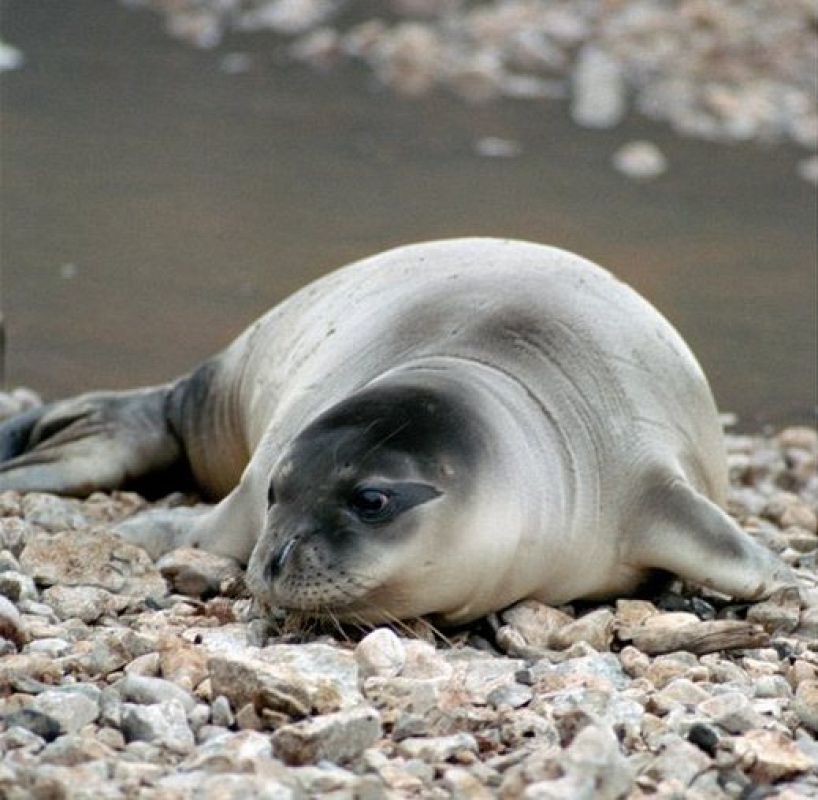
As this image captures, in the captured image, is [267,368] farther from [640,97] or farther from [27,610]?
[640,97]

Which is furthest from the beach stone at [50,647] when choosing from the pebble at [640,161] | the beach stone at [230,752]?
the pebble at [640,161]

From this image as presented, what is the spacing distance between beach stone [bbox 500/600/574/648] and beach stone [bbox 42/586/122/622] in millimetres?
850

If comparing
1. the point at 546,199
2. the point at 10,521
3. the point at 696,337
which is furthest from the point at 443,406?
the point at 546,199

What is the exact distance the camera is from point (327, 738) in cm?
347

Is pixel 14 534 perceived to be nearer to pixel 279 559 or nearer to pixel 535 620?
pixel 279 559

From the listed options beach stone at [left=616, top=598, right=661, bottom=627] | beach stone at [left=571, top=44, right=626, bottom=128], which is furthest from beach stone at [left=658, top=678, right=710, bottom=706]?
beach stone at [left=571, top=44, right=626, bottom=128]

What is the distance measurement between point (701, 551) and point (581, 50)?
446 inches

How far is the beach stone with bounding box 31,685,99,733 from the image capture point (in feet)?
11.9

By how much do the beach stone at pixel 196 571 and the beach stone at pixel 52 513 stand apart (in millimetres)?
587

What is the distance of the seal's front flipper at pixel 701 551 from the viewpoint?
4891 millimetres

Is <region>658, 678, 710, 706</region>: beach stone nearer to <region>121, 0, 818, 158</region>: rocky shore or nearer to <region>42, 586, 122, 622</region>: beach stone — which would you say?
<region>42, 586, 122, 622</region>: beach stone

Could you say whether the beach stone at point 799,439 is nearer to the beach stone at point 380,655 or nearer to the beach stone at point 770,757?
the beach stone at point 380,655

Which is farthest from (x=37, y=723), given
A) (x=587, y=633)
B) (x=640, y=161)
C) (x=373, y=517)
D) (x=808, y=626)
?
(x=640, y=161)

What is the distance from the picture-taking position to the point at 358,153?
12539 millimetres
